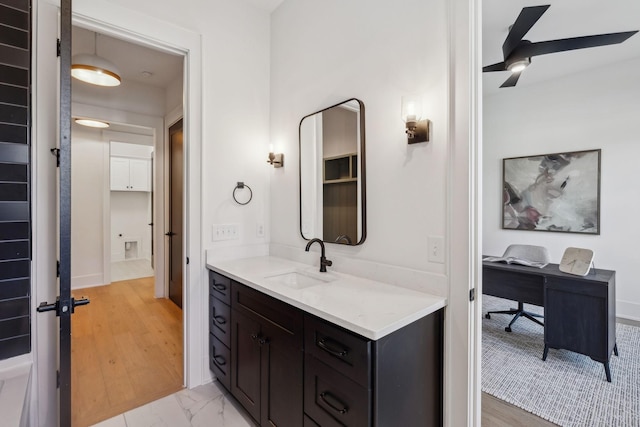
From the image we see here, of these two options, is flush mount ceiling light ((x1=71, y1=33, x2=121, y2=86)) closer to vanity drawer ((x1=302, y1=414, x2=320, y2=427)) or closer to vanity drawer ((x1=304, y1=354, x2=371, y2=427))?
vanity drawer ((x1=304, y1=354, x2=371, y2=427))

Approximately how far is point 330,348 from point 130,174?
6.66 meters

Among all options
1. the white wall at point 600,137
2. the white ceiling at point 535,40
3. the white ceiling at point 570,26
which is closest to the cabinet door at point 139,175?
the white ceiling at point 535,40

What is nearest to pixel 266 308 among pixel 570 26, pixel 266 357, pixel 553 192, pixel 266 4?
pixel 266 357

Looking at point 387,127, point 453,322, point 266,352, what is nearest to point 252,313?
point 266,352

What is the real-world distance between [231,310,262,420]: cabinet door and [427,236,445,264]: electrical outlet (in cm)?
103

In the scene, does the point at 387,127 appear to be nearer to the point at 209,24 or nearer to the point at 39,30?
the point at 209,24

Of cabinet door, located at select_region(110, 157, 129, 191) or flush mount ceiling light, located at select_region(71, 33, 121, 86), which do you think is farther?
cabinet door, located at select_region(110, 157, 129, 191)

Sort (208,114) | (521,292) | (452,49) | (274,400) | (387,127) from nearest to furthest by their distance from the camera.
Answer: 1. (452,49)
2. (274,400)
3. (387,127)
4. (208,114)
5. (521,292)

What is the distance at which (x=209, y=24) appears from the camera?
221cm

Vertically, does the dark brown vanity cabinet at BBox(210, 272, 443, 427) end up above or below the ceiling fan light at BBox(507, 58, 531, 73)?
below

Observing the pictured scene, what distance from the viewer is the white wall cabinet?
614 centimetres

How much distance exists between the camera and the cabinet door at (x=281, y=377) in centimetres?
140

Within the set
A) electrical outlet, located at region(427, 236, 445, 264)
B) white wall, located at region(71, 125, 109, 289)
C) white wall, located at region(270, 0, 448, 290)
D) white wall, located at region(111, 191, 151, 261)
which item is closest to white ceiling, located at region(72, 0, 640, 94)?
white wall, located at region(270, 0, 448, 290)

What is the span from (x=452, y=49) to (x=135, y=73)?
373cm
